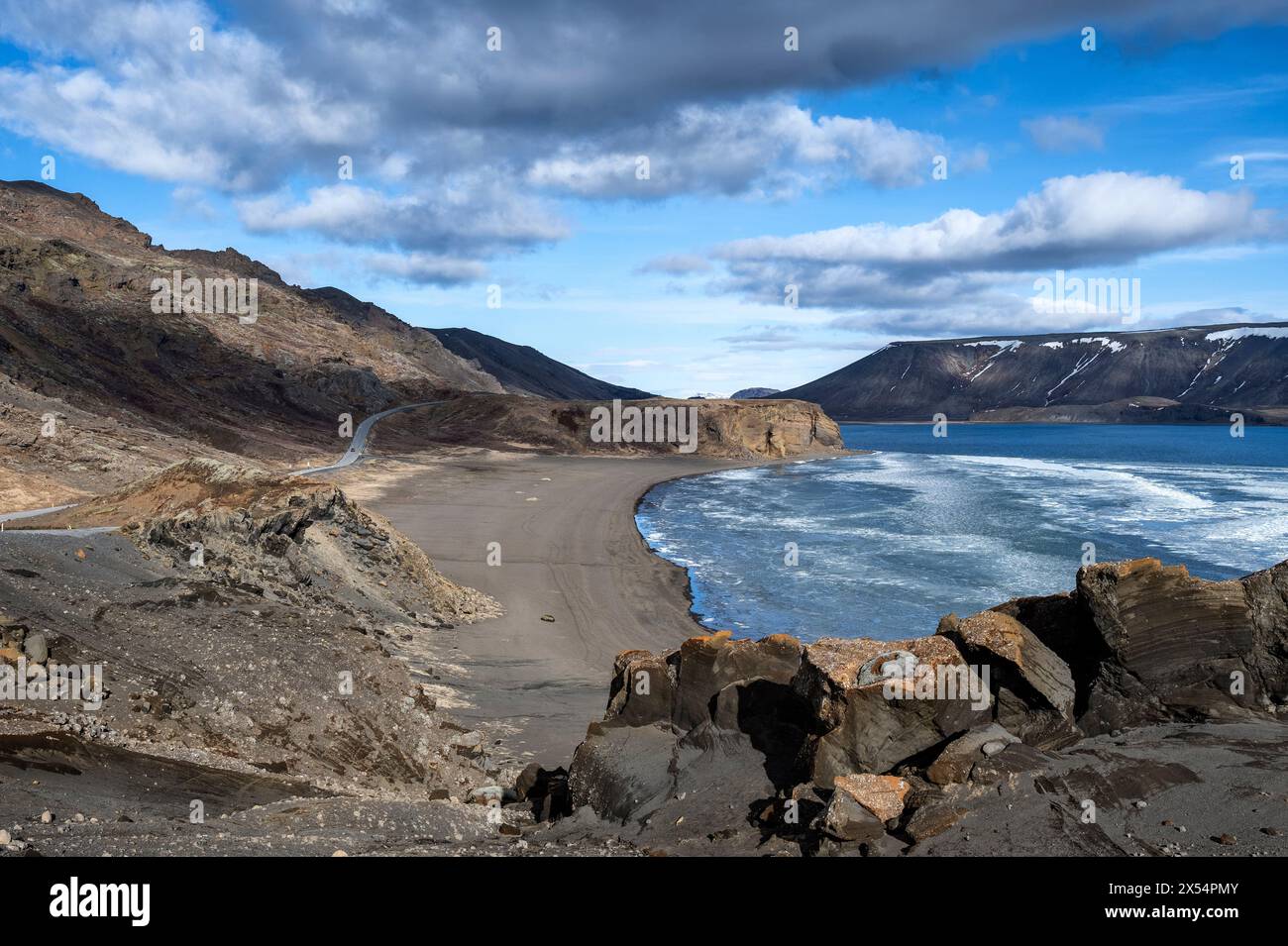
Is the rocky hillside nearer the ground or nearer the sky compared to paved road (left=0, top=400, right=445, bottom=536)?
nearer the ground

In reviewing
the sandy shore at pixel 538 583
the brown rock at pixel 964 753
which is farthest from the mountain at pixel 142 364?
the brown rock at pixel 964 753

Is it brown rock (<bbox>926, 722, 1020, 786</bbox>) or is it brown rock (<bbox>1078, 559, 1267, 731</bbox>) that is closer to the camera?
brown rock (<bbox>926, 722, 1020, 786</bbox>)

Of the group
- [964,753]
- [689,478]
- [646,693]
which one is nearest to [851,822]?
[964,753]

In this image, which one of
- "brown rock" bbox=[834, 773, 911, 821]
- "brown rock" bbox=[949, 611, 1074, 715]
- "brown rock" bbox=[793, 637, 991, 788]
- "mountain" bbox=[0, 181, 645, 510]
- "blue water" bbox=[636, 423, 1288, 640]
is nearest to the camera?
"brown rock" bbox=[834, 773, 911, 821]

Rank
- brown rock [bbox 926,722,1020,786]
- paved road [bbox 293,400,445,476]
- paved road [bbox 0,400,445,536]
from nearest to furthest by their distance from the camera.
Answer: brown rock [bbox 926,722,1020,786], paved road [bbox 0,400,445,536], paved road [bbox 293,400,445,476]

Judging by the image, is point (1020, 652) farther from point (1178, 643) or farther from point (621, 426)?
point (621, 426)

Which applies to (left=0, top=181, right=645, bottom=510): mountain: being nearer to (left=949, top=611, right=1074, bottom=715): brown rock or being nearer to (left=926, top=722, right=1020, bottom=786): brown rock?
(left=949, top=611, right=1074, bottom=715): brown rock

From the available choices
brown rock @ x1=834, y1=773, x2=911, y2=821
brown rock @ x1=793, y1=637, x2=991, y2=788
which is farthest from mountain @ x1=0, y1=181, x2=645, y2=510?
brown rock @ x1=834, y1=773, x2=911, y2=821
